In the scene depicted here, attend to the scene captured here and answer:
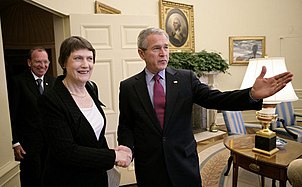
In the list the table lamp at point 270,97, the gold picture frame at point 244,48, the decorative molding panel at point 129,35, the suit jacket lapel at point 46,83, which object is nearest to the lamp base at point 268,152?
the table lamp at point 270,97

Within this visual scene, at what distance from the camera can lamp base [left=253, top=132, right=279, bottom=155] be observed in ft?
8.03

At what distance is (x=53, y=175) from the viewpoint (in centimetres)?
137

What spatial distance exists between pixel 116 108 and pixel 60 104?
176cm

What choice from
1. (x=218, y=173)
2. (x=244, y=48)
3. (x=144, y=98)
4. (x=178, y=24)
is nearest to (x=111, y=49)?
(x=144, y=98)

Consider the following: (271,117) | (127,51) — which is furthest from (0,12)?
(271,117)

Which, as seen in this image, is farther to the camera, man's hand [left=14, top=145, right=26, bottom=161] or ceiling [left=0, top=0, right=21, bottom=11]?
ceiling [left=0, top=0, right=21, bottom=11]

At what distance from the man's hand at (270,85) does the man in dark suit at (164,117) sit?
8.5 inches

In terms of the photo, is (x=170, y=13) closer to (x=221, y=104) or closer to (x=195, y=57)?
(x=195, y=57)

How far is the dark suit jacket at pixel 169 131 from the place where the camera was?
156 cm

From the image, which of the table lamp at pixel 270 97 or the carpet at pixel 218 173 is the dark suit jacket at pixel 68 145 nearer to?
the table lamp at pixel 270 97

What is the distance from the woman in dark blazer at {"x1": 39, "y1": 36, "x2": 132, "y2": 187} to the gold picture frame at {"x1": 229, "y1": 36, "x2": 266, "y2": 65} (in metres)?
5.51

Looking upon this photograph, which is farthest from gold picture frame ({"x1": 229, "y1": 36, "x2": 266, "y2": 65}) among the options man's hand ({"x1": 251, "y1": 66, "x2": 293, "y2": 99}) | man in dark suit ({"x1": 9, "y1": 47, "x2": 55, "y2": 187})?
man's hand ({"x1": 251, "y1": 66, "x2": 293, "y2": 99})

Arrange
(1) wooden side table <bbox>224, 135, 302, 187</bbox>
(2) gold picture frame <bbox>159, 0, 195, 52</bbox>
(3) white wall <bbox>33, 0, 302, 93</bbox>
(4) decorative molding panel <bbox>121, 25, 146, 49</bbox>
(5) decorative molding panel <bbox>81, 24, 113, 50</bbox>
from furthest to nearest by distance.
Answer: (3) white wall <bbox>33, 0, 302, 93</bbox> → (2) gold picture frame <bbox>159, 0, 195, 52</bbox> → (4) decorative molding panel <bbox>121, 25, 146, 49</bbox> → (5) decorative molding panel <bbox>81, 24, 113, 50</bbox> → (1) wooden side table <bbox>224, 135, 302, 187</bbox>

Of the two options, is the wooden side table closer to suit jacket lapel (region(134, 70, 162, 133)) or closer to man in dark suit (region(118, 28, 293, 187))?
man in dark suit (region(118, 28, 293, 187))
